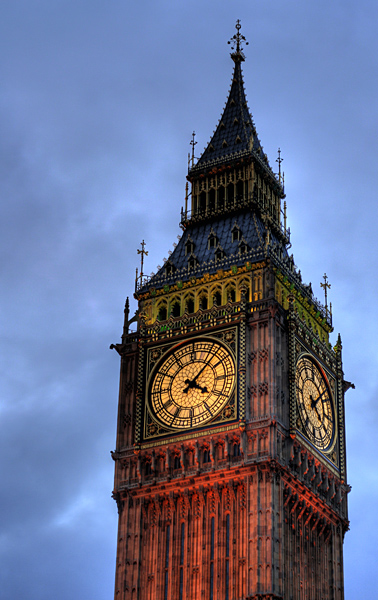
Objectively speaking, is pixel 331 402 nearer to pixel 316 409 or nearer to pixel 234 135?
pixel 316 409

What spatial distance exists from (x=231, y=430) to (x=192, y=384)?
4.12 m

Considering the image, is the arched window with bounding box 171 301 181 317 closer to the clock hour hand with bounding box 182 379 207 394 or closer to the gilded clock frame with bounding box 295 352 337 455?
the clock hour hand with bounding box 182 379 207 394

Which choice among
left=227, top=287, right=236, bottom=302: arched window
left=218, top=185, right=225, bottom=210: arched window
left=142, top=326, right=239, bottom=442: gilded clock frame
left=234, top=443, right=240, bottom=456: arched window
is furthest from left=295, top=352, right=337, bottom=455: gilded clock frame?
left=218, top=185, right=225, bottom=210: arched window

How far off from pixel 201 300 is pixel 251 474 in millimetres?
12018

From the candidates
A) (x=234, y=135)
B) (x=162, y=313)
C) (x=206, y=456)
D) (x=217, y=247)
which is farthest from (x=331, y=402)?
(x=234, y=135)

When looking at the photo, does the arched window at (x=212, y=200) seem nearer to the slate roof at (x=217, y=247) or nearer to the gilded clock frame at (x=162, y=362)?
the slate roof at (x=217, y=247)

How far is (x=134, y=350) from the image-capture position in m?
83.1

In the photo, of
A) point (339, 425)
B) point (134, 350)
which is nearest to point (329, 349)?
point (339, 425)

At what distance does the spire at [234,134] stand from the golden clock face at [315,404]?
15.3m

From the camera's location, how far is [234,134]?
9262cm

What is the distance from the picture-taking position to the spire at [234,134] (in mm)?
91188

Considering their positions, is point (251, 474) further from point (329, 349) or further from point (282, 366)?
point (329, 349)

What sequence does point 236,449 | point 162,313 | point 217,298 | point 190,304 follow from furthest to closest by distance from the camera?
point 162,313 → point 190,304 → point 217,298 → point 236,449

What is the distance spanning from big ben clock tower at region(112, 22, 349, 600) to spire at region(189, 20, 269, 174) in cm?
418
